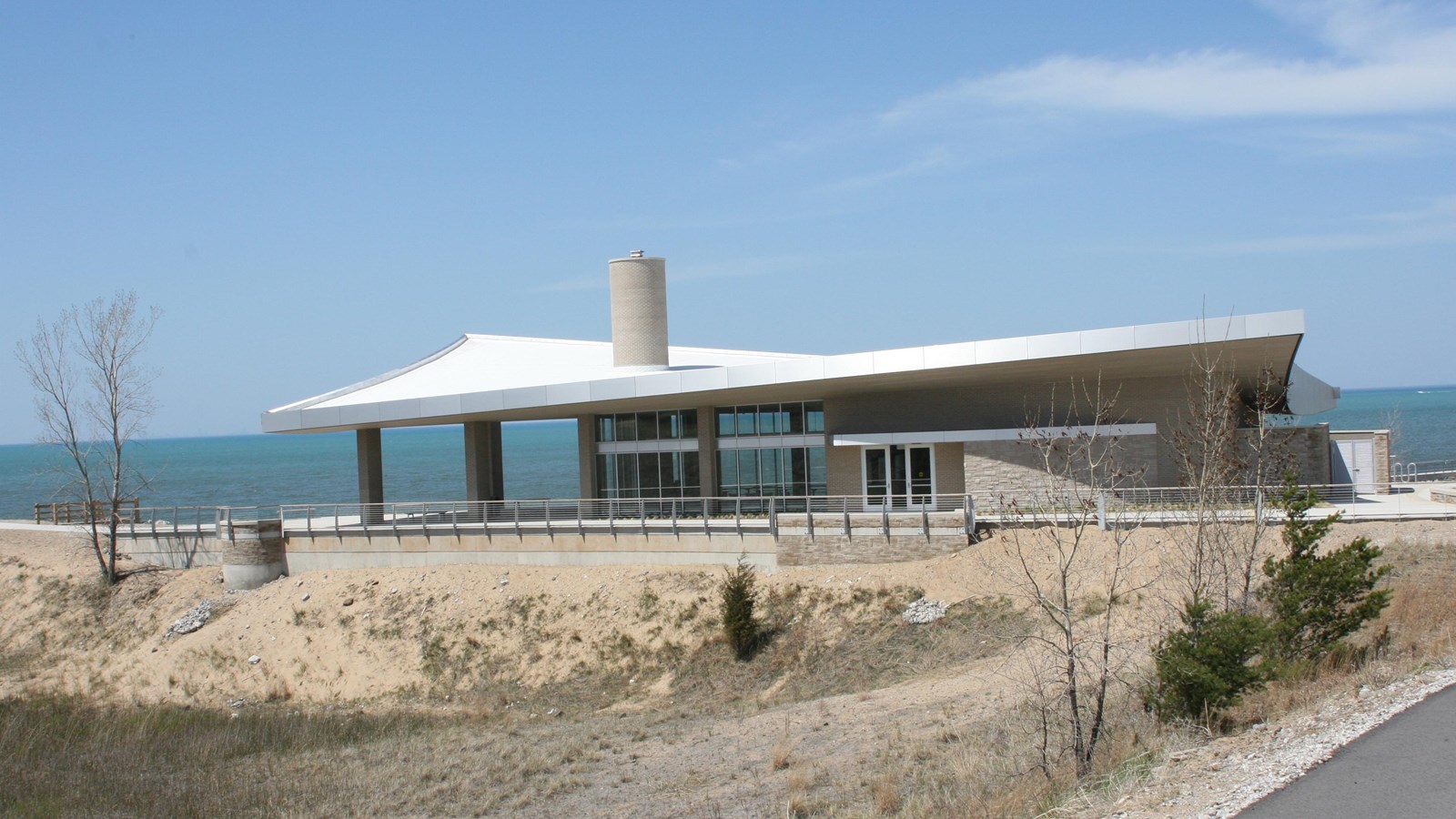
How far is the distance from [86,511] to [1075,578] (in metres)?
35.3

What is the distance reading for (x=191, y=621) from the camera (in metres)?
32.9

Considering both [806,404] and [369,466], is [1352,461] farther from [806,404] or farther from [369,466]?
[369,466]

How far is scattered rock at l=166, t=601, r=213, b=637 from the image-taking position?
3266 cm

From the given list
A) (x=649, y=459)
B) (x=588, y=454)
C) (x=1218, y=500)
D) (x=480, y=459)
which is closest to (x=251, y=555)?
(x=480, y=459)

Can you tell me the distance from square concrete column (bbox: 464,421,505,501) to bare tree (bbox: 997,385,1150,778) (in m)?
19.4

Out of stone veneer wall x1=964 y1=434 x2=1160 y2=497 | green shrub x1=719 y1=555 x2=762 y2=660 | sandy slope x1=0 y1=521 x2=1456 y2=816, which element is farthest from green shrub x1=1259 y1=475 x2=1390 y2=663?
stone veneer wall x1=964 y1=434 x2=1160 y2=497

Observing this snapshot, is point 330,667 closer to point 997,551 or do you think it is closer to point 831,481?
point 831,481

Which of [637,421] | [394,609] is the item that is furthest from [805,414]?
[394,609]

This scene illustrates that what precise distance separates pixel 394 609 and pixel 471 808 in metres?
16.3

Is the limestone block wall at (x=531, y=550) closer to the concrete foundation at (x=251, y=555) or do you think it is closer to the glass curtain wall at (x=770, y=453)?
the concrete foundation at (x=251, y=555)

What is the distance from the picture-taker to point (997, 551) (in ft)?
82.4

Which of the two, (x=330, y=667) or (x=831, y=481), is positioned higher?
(x=831, y=481)

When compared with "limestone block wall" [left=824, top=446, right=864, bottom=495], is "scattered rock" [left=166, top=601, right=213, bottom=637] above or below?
below

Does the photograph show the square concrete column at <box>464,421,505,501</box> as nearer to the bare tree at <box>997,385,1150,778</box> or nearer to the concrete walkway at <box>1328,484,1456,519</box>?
the bare tree at <box>997,385,1150,778</box>
